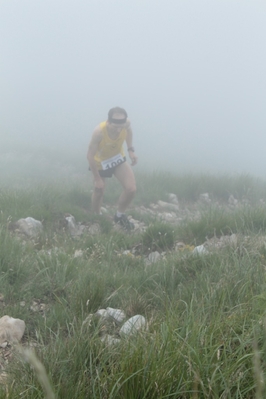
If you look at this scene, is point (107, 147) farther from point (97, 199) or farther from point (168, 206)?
point (168, 206)

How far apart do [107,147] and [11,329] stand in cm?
541

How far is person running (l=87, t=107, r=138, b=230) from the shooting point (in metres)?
7.29


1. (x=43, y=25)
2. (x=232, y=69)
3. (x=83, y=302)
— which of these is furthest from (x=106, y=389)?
(x=43, y=25)

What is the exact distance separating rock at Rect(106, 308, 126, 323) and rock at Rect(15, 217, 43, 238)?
8.65 feet

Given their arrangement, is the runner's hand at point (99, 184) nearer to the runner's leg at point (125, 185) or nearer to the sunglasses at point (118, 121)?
the runner's leg at point (125, 185)

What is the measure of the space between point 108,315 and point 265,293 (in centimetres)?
94

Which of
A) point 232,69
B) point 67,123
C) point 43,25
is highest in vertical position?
point 43,25

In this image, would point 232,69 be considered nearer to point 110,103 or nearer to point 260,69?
point 260,69

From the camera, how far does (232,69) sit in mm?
Result: 83562

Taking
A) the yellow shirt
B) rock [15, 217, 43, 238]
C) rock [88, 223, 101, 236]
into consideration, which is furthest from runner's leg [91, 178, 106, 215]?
rock [15, 217, 43, 238]

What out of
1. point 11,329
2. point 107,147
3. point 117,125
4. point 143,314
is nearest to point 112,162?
point 107,147

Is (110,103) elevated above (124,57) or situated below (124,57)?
below

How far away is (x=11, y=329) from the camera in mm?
2424

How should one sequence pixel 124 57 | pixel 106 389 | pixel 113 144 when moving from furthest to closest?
pixel 124 57, pixel 113 144, pixel 106 389
